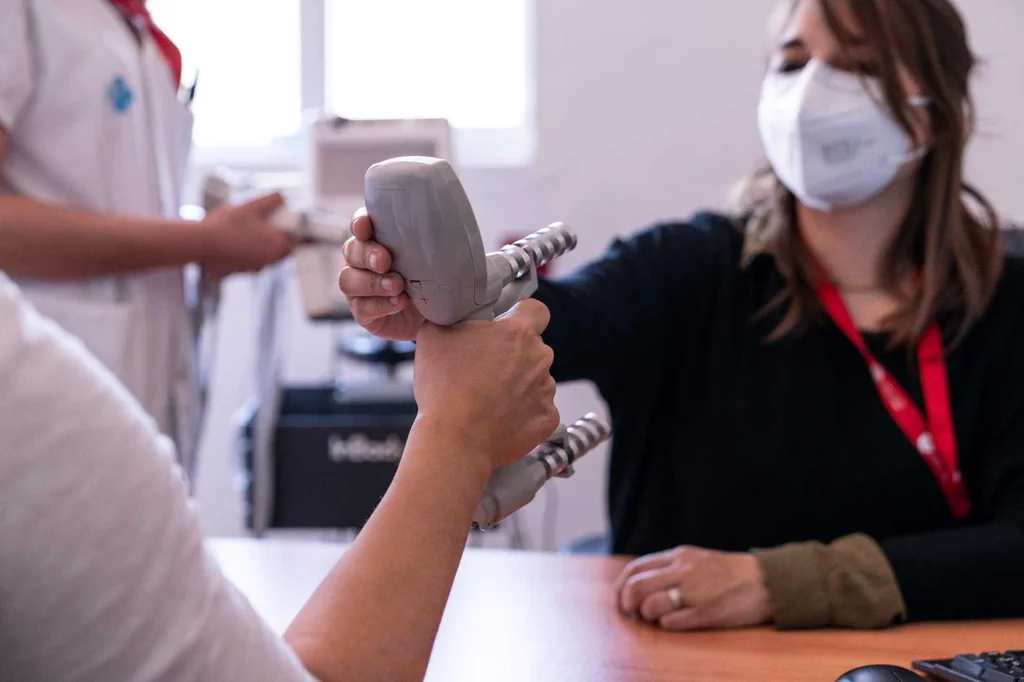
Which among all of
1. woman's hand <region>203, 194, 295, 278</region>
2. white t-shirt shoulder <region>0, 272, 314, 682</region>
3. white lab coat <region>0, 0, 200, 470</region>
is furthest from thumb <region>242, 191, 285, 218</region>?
white t-shirt shoulder <region>0, 272, 314, 682</region>

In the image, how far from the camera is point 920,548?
1057mm

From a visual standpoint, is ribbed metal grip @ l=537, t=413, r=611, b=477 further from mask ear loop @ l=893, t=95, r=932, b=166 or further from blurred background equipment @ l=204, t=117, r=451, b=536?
blurred background equipment @ l=204, t=117, r=451, b=536

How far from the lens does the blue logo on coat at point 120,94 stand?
1386 millimetres

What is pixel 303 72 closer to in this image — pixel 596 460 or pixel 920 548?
pixel 596 460

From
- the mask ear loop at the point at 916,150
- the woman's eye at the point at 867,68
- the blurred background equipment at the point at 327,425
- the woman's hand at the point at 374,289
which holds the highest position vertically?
the woman's eye at the point at 867,68

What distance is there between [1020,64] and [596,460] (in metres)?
1.54

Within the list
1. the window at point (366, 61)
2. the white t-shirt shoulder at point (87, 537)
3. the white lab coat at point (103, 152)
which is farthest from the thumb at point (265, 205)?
the window at point (366, 61)

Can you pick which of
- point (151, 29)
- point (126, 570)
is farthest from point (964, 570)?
point (151, 29)

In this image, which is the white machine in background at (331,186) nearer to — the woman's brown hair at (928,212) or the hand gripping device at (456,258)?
the woman's brown hair at (928,212)

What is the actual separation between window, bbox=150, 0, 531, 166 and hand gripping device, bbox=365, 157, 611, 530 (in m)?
2.25

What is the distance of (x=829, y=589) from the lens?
96 centimetres

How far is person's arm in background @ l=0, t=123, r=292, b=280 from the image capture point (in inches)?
50.2

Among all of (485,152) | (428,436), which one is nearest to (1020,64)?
(485,152)

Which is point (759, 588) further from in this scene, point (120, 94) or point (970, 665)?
point (120, 94)
